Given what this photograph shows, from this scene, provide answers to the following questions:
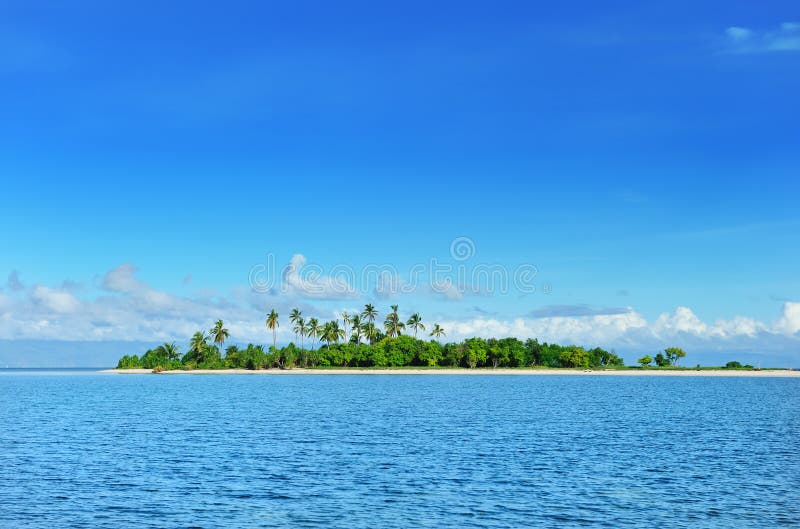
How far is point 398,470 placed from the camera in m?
41.3

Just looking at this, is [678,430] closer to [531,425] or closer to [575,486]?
[531,425]

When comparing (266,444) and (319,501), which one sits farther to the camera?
(266,444)

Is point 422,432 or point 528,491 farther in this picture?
point 422,432

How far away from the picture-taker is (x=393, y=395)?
115 metres

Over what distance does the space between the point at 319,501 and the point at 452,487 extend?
7591mm

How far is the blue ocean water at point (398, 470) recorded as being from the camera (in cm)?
3036

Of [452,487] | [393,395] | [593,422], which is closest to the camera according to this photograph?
[452,487]

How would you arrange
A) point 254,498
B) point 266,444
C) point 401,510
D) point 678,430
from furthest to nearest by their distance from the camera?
point 678,430 → point 266,444 → point 254,498 → point 401,510

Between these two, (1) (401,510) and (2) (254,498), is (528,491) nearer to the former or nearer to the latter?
(1) (401,510)

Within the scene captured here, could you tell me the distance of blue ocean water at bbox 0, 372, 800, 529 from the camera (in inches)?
1195

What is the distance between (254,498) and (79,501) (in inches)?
336

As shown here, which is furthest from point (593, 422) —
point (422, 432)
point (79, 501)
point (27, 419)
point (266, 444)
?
point (27, 419)

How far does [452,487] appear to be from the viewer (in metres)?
36.2

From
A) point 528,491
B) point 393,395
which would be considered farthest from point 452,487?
point 393,395
